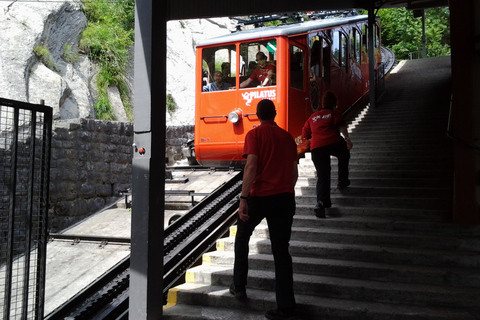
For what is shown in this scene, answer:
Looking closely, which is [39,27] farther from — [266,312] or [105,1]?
[266,312]

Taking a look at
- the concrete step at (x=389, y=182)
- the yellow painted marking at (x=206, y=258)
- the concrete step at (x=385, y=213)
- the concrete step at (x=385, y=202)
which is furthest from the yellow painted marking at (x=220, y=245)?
the concrete step at (x=389, y=182)

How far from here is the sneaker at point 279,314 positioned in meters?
3.98

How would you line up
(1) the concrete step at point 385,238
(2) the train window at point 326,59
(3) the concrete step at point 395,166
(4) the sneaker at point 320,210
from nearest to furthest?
1. (1) the concrete step at point 385,238
2. (4) the sneaker at point 320,210
3. (3) the concrete step at point 395,166
4. (2) the train window at point 326,59

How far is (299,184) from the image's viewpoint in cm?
737

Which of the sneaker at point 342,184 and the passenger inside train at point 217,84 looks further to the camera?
the passenger inside train at point 217,84

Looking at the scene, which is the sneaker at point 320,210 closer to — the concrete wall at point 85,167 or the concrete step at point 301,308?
the concrete step at point 301,308

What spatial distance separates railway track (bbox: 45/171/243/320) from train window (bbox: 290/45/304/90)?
234cm

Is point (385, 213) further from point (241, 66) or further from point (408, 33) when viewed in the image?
point (408, 33)

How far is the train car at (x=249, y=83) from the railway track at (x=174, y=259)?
128 cm

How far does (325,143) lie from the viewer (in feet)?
20.0

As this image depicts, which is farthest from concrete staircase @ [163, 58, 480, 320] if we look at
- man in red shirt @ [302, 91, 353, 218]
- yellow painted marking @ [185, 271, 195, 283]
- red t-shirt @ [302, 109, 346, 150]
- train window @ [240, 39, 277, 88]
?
train window @ [240, 39, 277, 88]

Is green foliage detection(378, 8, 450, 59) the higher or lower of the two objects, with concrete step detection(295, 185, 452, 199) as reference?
higher

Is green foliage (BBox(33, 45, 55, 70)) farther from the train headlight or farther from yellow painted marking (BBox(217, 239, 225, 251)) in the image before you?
yellow painted marking (BBox(217, 239, 225, 251))

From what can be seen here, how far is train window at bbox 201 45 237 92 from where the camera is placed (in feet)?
28.3
